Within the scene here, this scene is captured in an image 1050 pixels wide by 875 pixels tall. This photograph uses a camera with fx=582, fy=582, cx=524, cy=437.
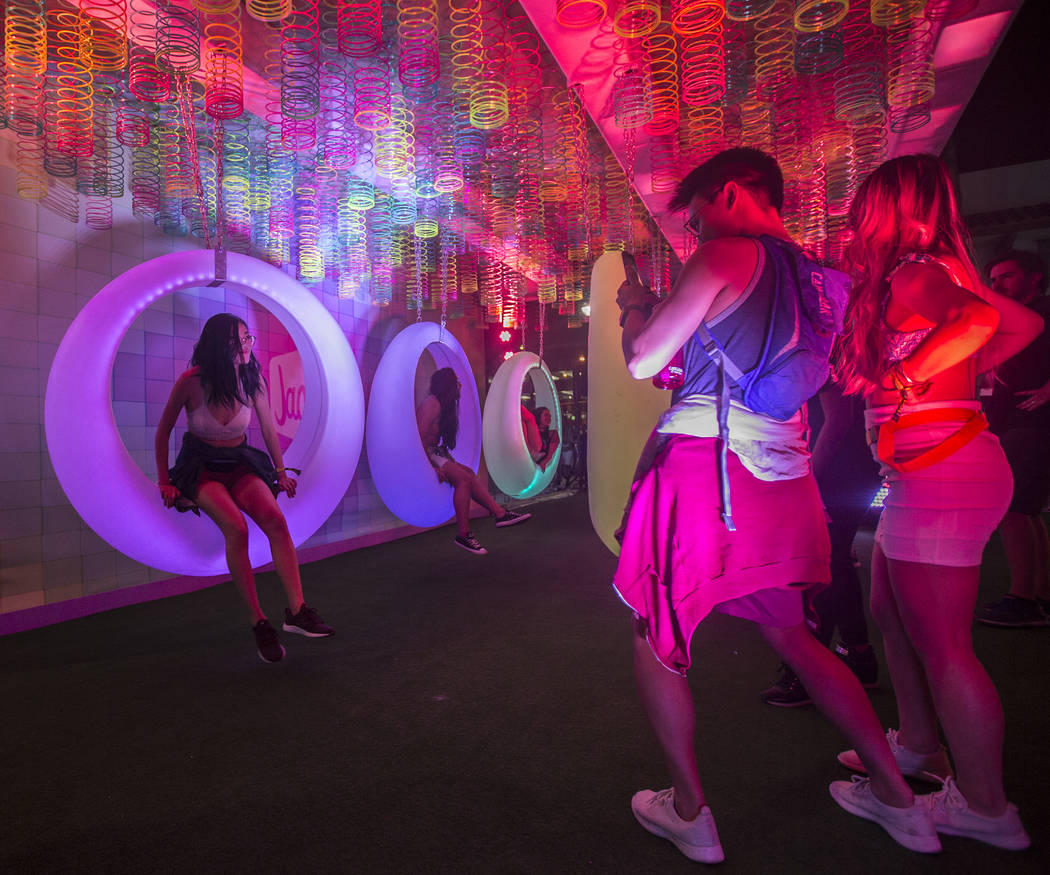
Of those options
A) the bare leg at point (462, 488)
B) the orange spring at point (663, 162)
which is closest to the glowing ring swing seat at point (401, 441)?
the bare leg at point (462, 488)

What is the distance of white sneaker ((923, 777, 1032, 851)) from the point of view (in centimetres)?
123

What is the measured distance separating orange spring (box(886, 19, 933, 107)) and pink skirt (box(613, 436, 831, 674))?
2492 mm

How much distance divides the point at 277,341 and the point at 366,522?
1.94m

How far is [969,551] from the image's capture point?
1.21m

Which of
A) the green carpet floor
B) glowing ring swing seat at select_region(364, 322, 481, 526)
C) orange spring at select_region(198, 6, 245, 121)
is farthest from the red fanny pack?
glowing ring swing seat at select_region(364, 322, 481, 526)

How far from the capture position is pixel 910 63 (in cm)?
272

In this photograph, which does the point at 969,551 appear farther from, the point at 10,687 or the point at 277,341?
the point at 277,341

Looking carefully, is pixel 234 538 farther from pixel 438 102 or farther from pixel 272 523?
pixel 438 102

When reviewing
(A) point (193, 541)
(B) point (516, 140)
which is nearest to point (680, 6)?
(B) point (516, 140)

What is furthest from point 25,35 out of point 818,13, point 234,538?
point 818,13

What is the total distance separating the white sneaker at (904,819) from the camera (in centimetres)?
124

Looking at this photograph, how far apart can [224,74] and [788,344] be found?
99.7 inches

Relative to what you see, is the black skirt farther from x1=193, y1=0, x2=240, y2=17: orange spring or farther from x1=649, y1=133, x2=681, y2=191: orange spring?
x1=649, y1=133, x2=681, y2=191: orange spring

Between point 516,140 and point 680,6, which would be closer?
point 680,6
